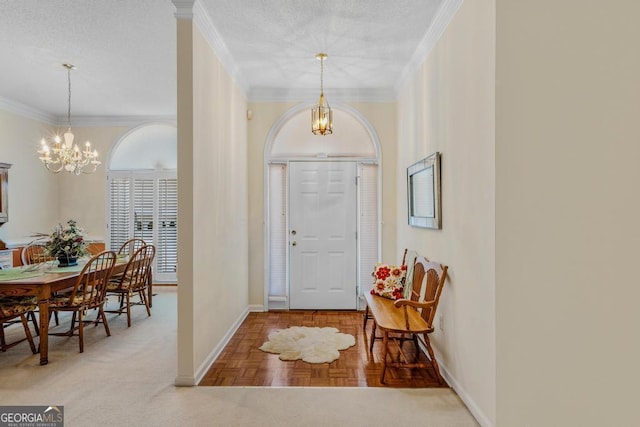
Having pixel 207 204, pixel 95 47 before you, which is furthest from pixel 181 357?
pixel 95 47

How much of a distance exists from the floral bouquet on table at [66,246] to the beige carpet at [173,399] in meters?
1.00

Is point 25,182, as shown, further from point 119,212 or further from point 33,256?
point 33,256

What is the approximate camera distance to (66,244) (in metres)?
3.67

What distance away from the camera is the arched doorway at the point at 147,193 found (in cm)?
590

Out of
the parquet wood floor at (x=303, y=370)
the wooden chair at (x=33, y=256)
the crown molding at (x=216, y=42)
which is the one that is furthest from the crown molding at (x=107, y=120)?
the parquet wood floor at (x=303, y=370)

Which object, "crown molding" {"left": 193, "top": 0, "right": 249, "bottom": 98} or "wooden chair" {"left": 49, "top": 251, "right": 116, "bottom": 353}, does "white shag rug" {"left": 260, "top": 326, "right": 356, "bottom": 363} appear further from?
"crown molding" {"left": 193, "top": 0, "right": 249, "bottom": 98}

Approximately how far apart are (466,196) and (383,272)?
1.48 m

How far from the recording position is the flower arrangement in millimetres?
3615

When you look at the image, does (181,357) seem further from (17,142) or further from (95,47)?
(17,142)

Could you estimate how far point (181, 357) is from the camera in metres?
2.55

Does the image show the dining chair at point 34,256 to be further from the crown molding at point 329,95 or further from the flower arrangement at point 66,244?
the crown molding at point 329,95

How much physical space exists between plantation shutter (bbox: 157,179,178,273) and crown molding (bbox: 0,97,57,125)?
192cm

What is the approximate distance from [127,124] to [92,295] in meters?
3.46

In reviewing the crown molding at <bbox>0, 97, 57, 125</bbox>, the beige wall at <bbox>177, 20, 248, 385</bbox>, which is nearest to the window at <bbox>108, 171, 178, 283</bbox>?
the crown molding at <bbox>0, 97, 57, 125</bbox>
